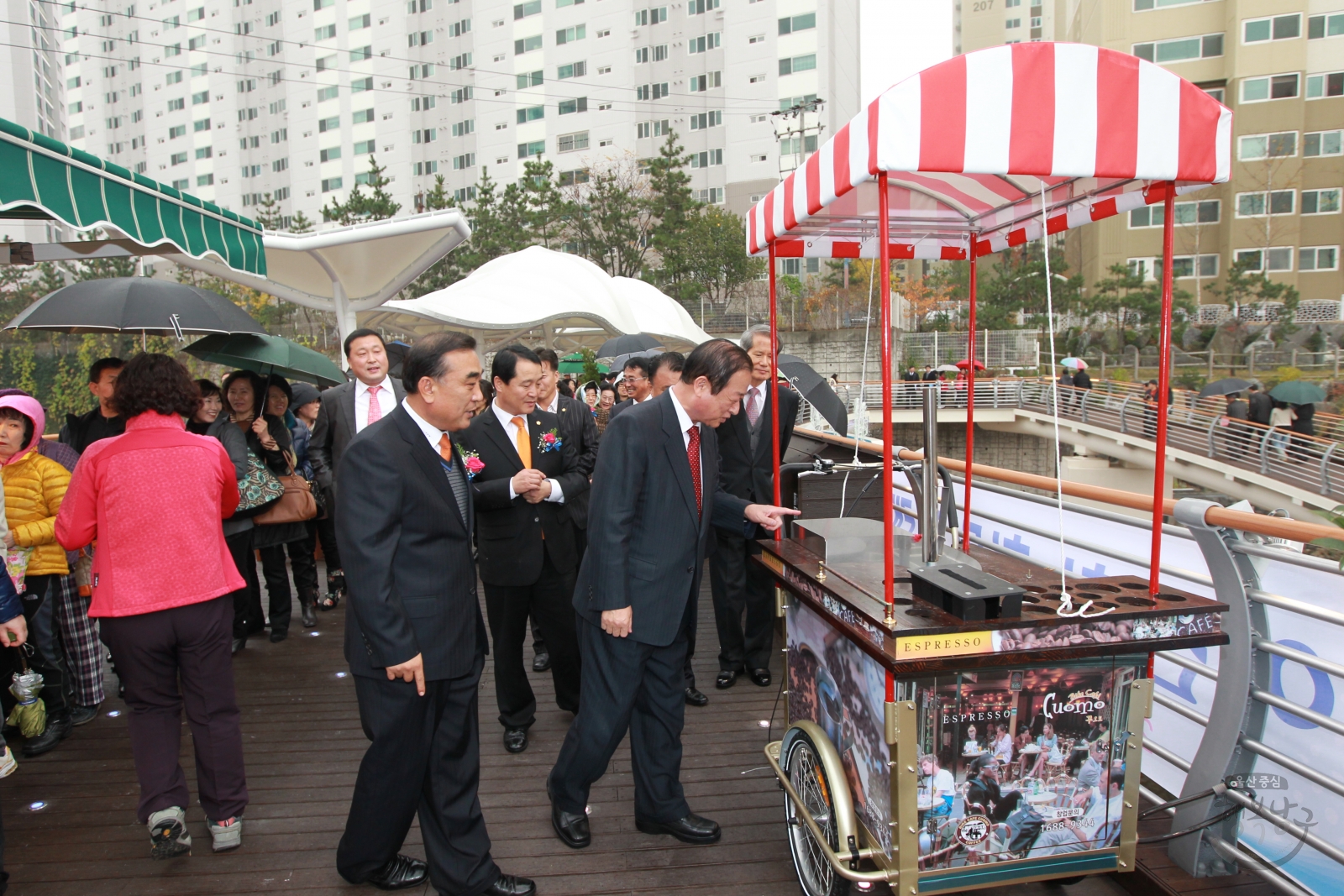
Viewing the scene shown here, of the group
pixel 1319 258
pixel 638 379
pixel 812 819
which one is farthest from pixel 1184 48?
pixel 812 819

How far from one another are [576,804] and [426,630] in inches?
37.3

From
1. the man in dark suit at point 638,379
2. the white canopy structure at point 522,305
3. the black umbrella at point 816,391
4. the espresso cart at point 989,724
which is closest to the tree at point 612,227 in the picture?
the white canopy structure at point 522,305

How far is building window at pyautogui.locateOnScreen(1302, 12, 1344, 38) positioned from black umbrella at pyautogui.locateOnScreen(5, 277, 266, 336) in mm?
42956

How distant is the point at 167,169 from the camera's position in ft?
179

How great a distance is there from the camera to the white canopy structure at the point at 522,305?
13199 millimetres

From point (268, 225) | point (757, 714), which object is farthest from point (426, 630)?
point (268, 225)

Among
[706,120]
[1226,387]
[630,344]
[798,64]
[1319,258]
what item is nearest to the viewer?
[630,344]

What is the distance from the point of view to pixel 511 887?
244 cm

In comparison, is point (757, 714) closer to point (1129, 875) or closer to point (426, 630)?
point (1129, 875)

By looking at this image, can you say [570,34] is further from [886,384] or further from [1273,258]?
[886,384]

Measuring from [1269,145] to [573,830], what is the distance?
41567 mm

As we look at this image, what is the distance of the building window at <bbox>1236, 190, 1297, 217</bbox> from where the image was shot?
3316cm

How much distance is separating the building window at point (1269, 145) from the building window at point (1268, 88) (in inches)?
57.7

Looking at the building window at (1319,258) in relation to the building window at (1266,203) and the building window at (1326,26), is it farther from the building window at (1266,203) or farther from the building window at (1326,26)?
the building window at (1326,26)
